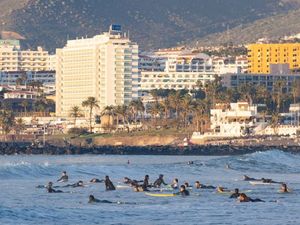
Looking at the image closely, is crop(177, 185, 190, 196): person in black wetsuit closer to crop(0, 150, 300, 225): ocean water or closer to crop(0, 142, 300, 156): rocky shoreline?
crop(0, 150, 300, 225): ocean water

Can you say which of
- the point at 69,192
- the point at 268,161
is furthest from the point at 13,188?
the point at 268,161

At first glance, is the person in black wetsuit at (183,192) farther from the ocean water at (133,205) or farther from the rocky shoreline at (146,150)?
the rocky shoreline at (146,150)

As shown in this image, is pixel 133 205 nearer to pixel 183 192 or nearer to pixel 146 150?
pixel 183 192

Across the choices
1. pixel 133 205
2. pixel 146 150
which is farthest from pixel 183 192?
pixel 146 150

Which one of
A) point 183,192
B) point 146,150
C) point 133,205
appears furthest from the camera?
point 146,150

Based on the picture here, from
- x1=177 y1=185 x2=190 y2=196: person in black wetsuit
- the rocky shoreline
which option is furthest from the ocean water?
the rocky shoreline

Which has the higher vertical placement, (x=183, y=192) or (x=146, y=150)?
(x=146, y=150)

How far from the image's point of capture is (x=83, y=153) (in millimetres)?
189875

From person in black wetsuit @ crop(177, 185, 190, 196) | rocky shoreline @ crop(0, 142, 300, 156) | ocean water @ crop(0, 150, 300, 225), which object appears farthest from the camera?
rocky shoreline @ crop(0, 142, 300, 156)

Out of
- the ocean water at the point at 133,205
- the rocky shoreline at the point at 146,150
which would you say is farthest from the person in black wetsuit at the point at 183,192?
the rocky shoreline at the point at 146,150

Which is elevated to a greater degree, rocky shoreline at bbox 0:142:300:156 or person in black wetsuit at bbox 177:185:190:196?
rocky shoreline at bbox 0:142:300:156

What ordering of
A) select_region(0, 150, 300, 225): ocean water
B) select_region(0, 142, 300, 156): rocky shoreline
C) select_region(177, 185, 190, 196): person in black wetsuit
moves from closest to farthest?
select_region(0, 150, 300, 225): ocean water < select_region(177, 185, 190, 196): person in black wetsuit < select_region(0, 142, 300, 156): rocky shoreline

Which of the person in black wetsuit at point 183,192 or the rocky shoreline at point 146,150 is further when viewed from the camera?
the rocky shoreline at point 146,150

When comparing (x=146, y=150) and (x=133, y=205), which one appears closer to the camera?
(x=133, y=205)
